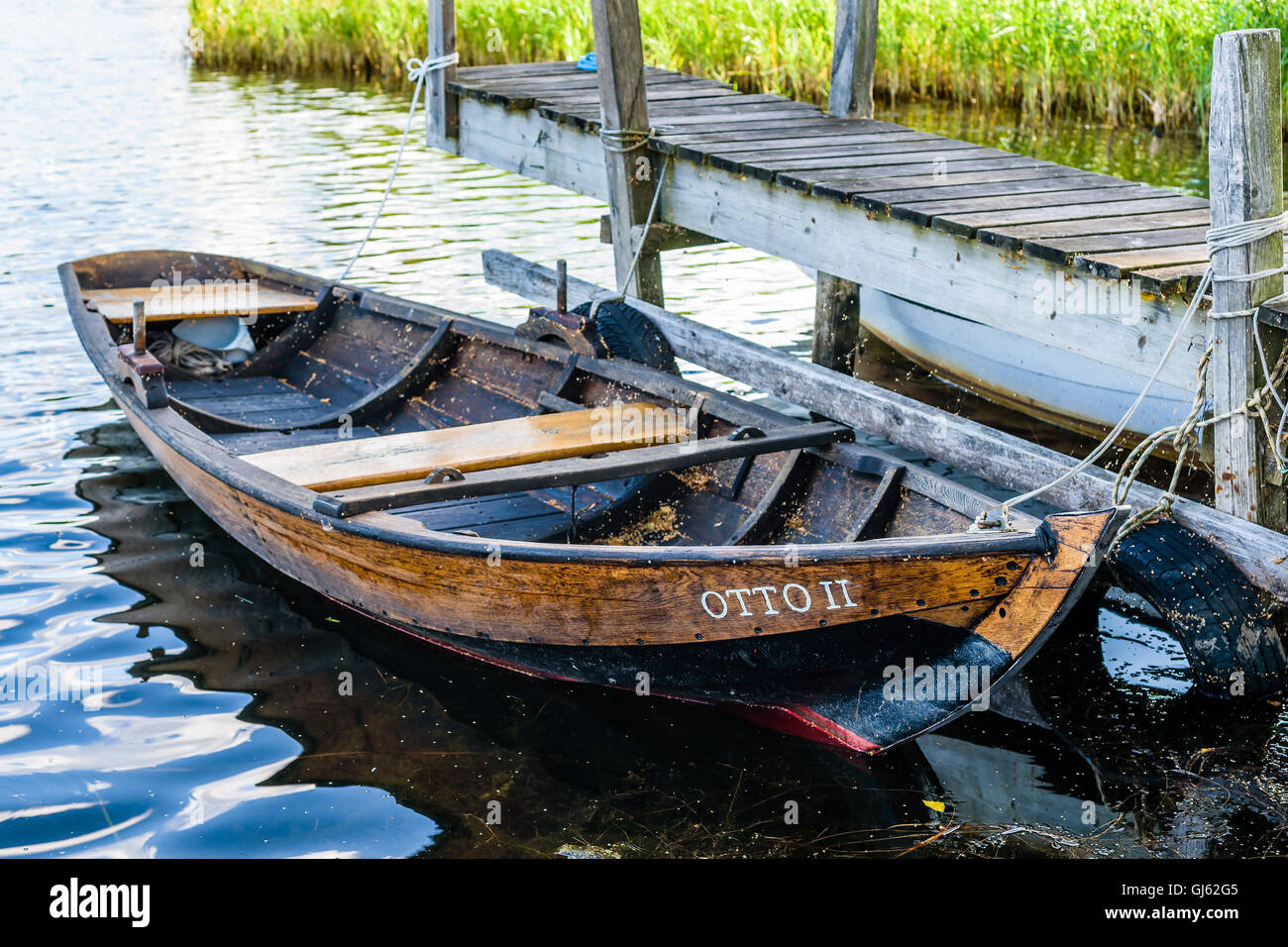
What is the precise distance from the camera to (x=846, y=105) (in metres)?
8.14

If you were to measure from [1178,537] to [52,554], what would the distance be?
475 centimetres

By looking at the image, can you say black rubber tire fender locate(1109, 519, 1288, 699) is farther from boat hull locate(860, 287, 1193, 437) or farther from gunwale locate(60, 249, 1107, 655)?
boat hull locate(860, 287, 1193, 437)

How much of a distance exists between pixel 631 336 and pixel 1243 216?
313cm

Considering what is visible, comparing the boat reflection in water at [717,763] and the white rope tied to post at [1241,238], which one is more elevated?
the white rope tied to post at [1241,238]

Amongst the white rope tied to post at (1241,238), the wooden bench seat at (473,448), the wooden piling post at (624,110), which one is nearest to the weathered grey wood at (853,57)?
the wooden piling post at (624,110)

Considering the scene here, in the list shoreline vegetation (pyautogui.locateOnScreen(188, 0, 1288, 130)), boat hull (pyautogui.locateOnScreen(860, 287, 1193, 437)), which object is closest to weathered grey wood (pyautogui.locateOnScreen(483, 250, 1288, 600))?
boat hull (pyautogui.locateOnScreen(860, 287, 1193, 437))

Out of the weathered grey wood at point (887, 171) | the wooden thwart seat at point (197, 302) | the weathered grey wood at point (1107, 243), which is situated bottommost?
the wooden thwart seat at point (197, 302)

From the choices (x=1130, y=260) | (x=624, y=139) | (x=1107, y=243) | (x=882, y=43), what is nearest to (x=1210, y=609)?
(x=1130, y=260)

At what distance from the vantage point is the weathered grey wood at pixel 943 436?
4652 millimetres

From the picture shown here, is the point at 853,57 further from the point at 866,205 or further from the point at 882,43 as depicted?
the point at 882,43

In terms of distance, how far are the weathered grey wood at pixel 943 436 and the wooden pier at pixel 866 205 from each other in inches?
0.6

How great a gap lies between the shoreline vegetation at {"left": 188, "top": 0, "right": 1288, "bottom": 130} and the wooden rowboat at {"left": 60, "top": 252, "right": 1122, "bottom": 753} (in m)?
9.09

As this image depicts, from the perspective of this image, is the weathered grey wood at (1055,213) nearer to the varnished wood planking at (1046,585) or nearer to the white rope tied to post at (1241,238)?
the white rope tied to post at (1241,238)

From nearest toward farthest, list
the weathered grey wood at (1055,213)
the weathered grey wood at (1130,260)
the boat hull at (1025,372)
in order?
the weathered grey wood at (1130,260)
the weathered grey wood at (1055,213)
the boat hull at (1025,372)
